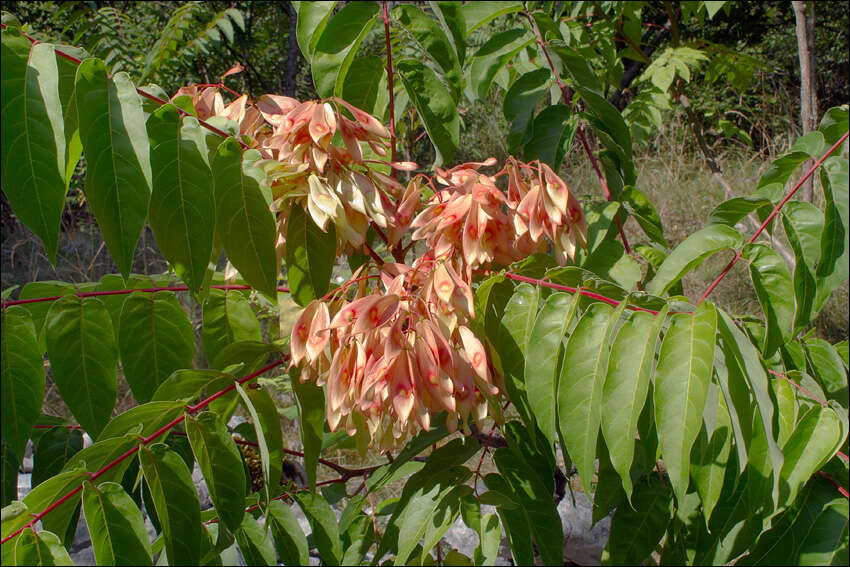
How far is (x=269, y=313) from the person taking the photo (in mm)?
2004

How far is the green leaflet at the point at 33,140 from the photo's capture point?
78 cm

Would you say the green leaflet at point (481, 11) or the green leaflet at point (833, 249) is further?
the green leaflet at point (481, 11)

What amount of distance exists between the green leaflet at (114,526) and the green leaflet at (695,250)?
864 mm

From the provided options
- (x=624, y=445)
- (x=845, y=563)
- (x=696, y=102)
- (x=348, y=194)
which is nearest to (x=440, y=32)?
(x=348, y=194)

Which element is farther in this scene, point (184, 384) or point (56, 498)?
point (184, 384)

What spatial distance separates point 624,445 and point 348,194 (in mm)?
520

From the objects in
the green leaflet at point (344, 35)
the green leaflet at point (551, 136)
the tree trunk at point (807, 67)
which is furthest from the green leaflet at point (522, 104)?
the tree trunk at point (807, 67)

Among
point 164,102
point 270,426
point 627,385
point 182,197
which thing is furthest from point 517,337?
point 164,102

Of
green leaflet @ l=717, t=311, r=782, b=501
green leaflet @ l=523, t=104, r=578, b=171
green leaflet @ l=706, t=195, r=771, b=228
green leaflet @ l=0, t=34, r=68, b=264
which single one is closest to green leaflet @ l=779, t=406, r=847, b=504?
green leaflet @ l=717, t=311, r=782, b=501

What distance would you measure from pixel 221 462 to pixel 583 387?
52cm

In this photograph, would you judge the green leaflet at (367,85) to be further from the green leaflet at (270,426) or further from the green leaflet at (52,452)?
the green leaflet at (52,452)

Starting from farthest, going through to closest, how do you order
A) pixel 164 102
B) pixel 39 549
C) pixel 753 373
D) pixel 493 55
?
pixel 493 55 → pixel 164 102 → pixel 753 373 → pixel 39 549

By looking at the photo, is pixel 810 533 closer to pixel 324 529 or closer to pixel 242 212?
pixel 324 529

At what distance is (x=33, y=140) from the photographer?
0.79 meters
